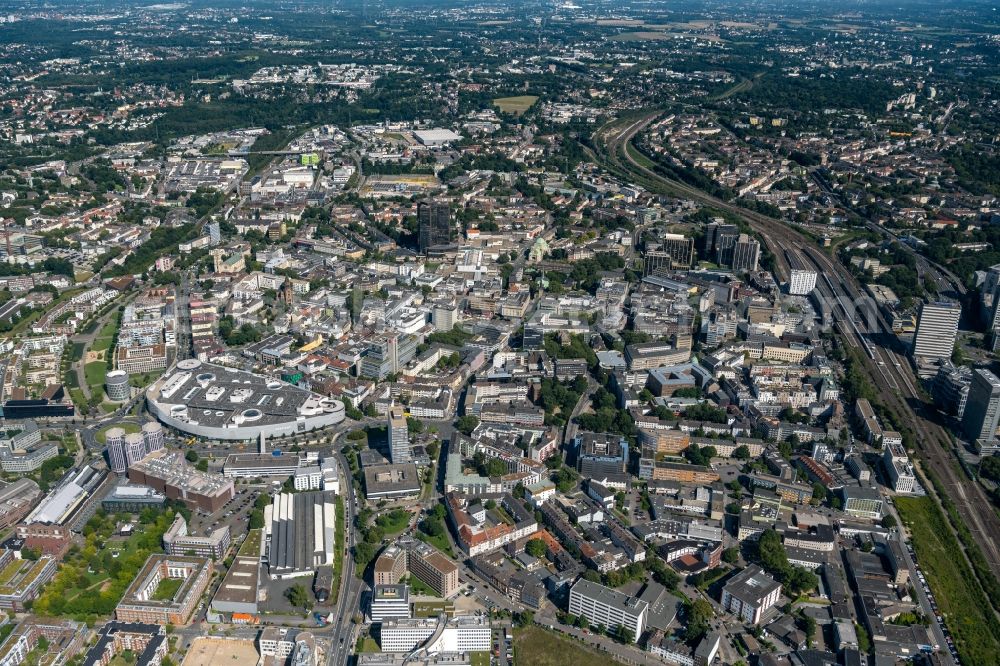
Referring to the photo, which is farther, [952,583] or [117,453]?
[117,453]

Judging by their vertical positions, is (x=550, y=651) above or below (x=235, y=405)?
below

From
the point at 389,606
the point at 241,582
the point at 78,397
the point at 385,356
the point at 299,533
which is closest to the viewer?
A: the point at 389,606

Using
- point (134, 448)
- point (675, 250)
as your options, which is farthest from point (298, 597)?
point (675, 250)

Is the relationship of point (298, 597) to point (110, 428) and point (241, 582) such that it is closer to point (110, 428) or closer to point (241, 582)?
point (241, 582)

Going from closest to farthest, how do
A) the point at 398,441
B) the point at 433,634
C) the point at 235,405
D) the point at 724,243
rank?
the point at 433,634 < the point at 398,441 < the point at 235,405 < the point at 724,243

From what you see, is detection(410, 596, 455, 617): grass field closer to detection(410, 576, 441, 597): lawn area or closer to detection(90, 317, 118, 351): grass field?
detection(410, 576, 441, 597): lawn area

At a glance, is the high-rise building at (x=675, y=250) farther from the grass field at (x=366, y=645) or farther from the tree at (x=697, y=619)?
the grass field at (x=366, y=645)

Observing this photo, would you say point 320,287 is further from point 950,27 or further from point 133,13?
point 133,13
